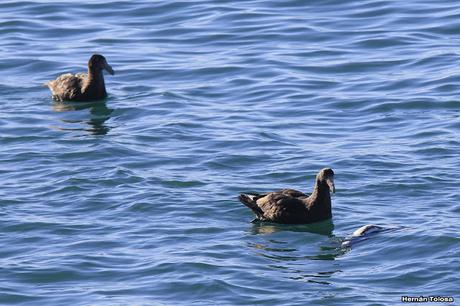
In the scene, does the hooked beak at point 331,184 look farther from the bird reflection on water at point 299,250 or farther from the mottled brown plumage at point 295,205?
the bird reflection on water at point 299,250

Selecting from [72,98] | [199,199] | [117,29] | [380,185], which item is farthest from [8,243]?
[117,29]

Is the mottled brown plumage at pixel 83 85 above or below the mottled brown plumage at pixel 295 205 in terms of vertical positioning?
above

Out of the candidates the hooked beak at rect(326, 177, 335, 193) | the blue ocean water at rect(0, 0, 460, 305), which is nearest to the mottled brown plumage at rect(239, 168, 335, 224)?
the hooked beak at rect(326, 177, 335, 193)

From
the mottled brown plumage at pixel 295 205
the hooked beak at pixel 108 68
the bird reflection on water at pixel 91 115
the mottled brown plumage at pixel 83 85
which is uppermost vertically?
the hooked beak at pixel 108 68

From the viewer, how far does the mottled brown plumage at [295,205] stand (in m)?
16.6

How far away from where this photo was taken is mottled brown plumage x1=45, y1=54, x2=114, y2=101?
73.8ft

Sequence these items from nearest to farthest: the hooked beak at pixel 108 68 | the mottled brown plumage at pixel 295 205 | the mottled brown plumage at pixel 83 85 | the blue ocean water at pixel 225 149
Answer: the blue ocean water at pixel 225 149 → the mottled brown plumage at pixel 295 205 → the mottled brown plumage at pixel 83 85 → the hooked beak at pixel 108 68

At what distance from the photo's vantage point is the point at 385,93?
22.4 m

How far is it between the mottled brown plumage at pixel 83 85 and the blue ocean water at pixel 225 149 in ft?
0.63

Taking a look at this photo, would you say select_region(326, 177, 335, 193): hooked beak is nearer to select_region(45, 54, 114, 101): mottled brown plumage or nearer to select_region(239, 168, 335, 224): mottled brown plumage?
select_region(239, 168, 335, 224): mottled brown plumage

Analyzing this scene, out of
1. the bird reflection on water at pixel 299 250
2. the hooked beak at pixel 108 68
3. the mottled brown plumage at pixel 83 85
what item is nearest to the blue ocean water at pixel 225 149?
the bird reflection on water at pixel 299 250

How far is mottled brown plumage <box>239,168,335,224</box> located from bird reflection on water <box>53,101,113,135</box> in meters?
4.64

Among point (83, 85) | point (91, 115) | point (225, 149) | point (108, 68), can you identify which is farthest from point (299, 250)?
point (108, 68)

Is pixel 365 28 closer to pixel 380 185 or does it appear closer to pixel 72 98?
pixel 72 98
